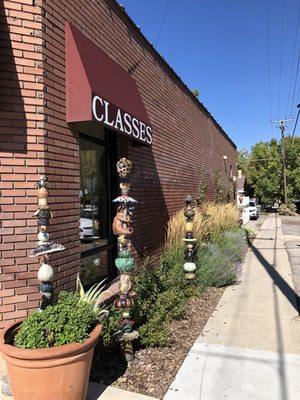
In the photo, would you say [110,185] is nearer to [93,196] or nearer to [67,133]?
[93,196]

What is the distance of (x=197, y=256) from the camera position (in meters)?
8.29

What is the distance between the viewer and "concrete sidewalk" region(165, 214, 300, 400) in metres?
3.93

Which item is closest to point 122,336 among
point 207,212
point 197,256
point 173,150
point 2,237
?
point 2,237

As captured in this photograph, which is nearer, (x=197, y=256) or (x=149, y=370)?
(x=149, y=370)

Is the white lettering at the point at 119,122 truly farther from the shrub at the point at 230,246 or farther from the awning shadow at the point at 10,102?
the shrub at the point at 230,246

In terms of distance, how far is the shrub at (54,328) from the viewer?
329 cm

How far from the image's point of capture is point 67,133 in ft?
16.4

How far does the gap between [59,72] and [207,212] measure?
23.5 ft

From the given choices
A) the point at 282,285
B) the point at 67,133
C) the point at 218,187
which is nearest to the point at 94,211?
the point at 67,133

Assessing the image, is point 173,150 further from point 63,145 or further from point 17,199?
point 17,199

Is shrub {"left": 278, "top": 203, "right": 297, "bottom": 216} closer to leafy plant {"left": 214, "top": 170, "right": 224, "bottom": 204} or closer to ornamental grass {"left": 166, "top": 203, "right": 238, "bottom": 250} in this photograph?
Answer: leafy plant {"left": 214, "top": 170, "right": 224, "bottom": 204}

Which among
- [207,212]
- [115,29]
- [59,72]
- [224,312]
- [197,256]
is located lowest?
[224,312]

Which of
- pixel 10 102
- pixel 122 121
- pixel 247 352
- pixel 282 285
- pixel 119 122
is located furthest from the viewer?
pixel 282 285

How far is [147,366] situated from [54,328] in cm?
148
